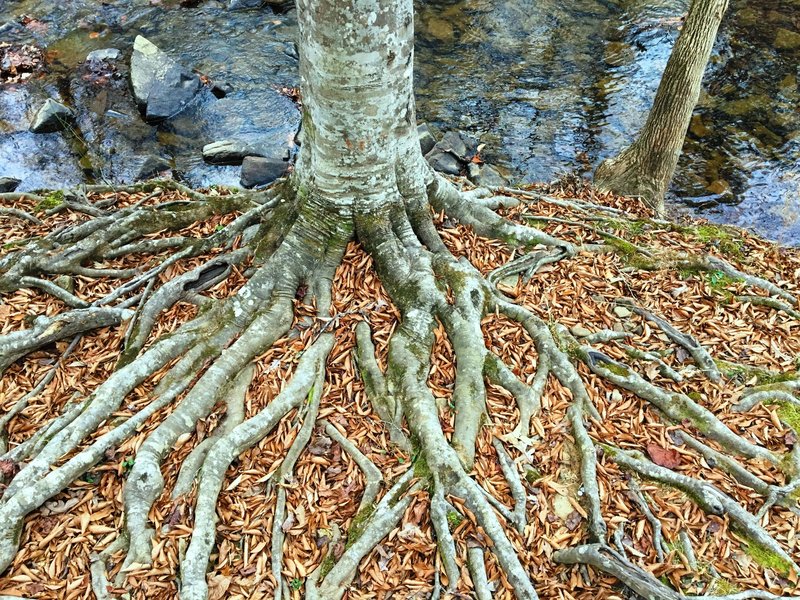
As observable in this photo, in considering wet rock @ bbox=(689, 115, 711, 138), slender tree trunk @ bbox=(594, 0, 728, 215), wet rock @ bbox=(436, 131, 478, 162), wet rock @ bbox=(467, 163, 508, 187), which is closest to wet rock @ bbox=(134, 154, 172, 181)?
wet rock @ bbox=(436, 131, 478, 162)

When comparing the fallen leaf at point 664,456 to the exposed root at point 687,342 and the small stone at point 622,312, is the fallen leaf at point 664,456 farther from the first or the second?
the small stone at point 622,312

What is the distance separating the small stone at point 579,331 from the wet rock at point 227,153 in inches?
304

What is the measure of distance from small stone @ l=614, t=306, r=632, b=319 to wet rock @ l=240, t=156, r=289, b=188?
7.00 m

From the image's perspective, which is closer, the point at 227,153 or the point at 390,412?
the point at 390,412

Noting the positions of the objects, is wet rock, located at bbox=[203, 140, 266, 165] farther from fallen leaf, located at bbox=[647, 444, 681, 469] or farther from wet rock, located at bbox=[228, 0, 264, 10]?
fallen leaf, located at bbox=[647, 444, 681, 469]

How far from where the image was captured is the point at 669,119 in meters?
8.04

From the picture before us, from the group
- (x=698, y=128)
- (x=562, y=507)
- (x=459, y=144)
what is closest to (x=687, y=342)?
(x=562, y=507)

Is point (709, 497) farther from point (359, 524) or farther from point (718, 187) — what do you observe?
point (718, 187)

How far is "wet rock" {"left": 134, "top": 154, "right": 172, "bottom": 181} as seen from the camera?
996 centimetres

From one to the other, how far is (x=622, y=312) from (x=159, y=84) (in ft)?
35.3

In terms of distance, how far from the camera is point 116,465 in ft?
12.3

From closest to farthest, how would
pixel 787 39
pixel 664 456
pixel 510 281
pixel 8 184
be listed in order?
pixel 664 456 < pixel 510 281 < pixel 8 184 < pixel 787 39

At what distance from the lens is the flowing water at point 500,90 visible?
10336 mm

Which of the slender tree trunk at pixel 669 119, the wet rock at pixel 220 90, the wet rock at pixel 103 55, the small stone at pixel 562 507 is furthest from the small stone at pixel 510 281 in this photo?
the wet rock at pixel 103 55
